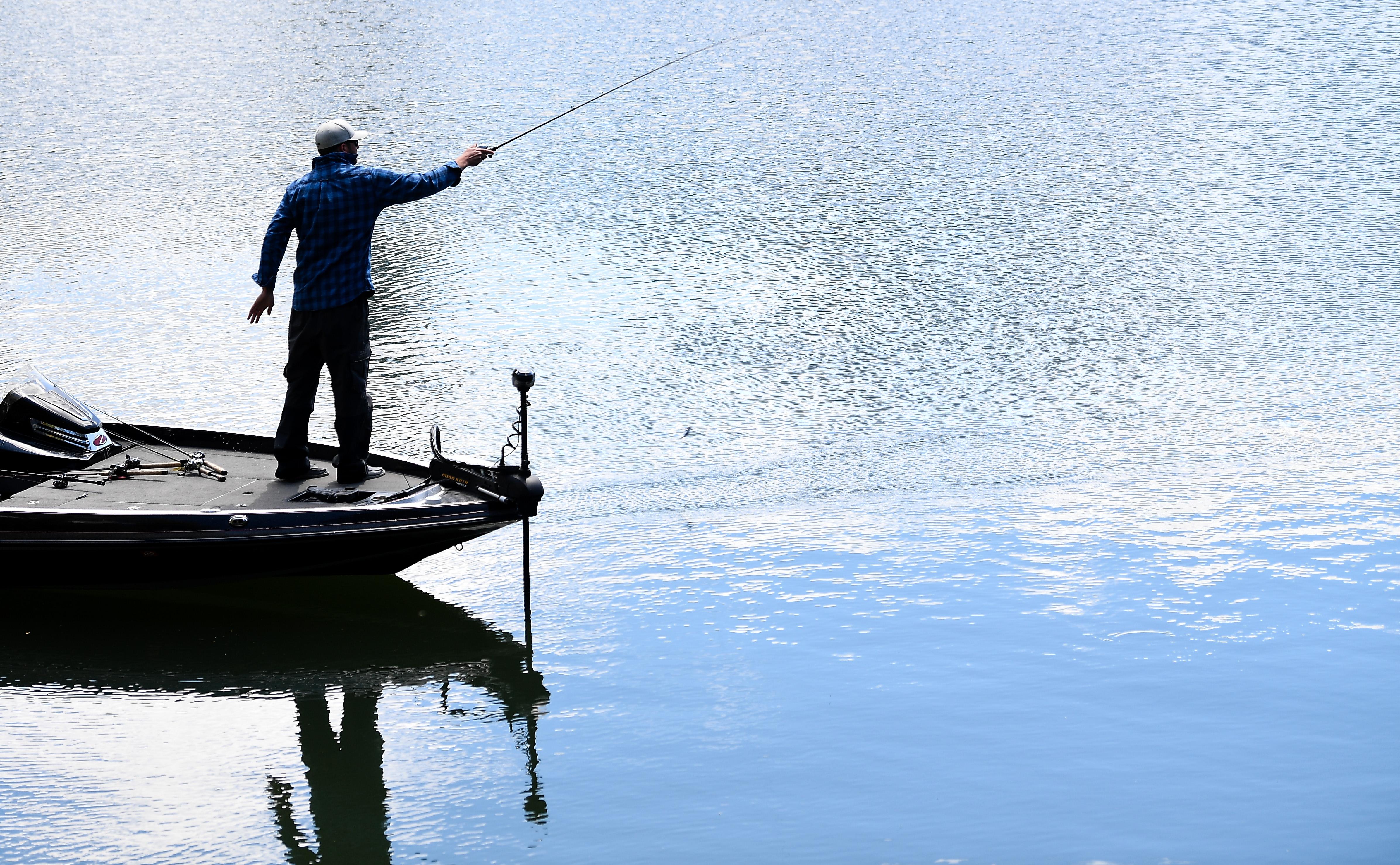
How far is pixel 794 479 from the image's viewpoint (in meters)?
7.30

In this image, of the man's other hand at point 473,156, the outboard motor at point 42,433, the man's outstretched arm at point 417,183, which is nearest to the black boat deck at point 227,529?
the outboard motor at point 42,433

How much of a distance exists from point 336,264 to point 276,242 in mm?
243

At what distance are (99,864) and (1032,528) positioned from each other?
13.5ft

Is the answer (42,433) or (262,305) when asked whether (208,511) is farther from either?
(42,433)

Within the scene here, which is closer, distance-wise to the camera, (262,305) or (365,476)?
(262,305)

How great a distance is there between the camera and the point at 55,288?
10.7 meters

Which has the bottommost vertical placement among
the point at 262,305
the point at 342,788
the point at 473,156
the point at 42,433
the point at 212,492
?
the point at 342,788

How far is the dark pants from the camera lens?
5.77m

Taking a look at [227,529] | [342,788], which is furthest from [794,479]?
[342,788]

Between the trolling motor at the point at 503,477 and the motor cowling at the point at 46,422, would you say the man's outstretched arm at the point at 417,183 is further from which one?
the motor cowling at the point at 46,422

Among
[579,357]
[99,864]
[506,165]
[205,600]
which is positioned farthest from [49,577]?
[506,165]

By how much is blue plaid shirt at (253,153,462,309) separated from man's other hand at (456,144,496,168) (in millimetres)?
54

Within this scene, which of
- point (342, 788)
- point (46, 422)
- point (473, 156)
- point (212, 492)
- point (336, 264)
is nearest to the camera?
point (342, 788)

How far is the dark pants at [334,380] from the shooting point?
5.77m
